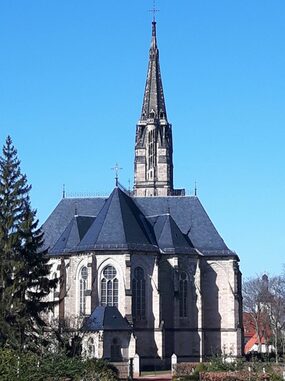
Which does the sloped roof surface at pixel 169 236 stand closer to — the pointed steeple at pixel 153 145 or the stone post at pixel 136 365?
the stone post at pixel 136 365

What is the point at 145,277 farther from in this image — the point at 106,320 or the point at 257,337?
the point at 257,337

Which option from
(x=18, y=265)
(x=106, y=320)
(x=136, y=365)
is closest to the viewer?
(x=18, y=265)

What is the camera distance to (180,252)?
→ 6912 centimetres

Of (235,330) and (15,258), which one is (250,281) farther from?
(15,258)

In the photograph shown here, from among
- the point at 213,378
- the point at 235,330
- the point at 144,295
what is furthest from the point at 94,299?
the point at 213,378

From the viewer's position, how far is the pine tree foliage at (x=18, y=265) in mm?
47000

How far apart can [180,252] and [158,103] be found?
45.5m

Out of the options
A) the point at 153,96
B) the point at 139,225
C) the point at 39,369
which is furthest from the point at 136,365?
the point at 153,96

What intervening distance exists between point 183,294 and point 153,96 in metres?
47.3

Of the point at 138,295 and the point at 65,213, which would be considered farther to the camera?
the point at 65,213

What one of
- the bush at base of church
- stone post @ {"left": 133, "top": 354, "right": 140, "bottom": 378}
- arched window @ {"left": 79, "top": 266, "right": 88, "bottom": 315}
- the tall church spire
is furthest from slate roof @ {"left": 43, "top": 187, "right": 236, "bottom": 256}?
the bush at base of church

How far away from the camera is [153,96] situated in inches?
4375

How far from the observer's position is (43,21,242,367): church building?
64562 mm

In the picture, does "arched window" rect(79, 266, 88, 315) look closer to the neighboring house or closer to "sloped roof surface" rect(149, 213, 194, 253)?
"sloped roof surface" rect(149, 213, 194, 253)
